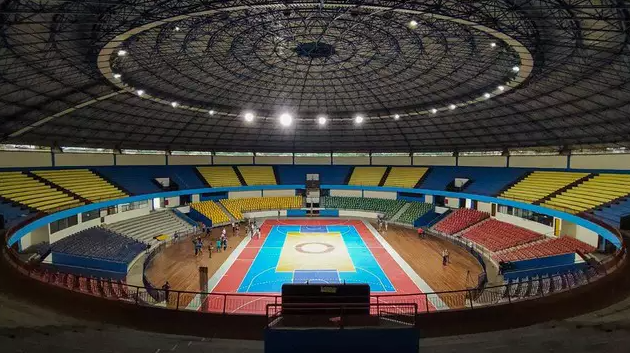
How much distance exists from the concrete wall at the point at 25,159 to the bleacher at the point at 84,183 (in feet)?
3.86

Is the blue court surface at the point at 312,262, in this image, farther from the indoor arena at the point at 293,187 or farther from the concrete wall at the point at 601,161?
the concrete wall at the point at 601,161

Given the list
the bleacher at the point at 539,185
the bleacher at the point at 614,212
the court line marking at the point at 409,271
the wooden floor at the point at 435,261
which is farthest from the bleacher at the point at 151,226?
the bleacher at the point at 614,212

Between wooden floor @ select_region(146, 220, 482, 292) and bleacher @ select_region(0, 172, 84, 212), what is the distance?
9.18 meters

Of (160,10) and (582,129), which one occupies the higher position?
(160,10)

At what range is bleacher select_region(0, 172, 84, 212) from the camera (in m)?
25.6

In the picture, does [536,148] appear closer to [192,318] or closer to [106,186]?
[192,318]

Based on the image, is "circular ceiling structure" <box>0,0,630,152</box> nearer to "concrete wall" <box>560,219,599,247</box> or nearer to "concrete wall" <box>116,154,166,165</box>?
"concrete wall" <box>116,154,166,165</box>

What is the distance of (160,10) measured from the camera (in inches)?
564

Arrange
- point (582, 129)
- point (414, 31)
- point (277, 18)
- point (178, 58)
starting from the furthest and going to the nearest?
1. point (582, 129)
2. point (178, 58)
3. point (414, 31)
4. point (277, 18)

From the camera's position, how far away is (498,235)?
32.6 metres

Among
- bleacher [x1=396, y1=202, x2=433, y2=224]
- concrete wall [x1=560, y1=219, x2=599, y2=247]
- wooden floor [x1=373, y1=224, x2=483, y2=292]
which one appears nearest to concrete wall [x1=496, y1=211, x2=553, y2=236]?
Answer: concrete wall [x1=560, y1=219, x2=599, y2=247]

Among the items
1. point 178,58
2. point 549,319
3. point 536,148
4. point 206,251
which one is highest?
point 178,58

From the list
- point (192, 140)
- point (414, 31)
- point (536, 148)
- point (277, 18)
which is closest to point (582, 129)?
point (536, 148)

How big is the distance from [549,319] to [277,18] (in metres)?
17.3
